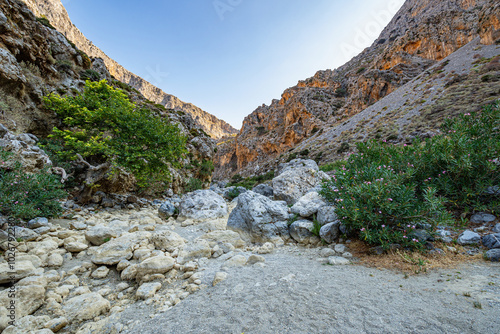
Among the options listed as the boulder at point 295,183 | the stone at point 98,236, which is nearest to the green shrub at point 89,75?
the stone at point 98,236

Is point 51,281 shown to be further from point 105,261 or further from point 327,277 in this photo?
point 327,277

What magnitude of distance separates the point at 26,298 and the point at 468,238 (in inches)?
270

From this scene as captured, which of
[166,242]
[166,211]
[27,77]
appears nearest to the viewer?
[166,242]

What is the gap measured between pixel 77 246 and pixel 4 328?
2227mm

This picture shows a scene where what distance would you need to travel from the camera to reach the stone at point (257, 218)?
5.29 m

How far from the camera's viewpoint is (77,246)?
12.6 ft

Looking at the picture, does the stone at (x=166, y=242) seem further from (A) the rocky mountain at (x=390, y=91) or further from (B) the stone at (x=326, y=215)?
(A) the rocky mountain at (x=390, y=91)

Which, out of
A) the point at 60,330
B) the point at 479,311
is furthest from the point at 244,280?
the point at 479,311

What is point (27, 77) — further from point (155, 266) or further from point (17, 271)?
point (155, 266)

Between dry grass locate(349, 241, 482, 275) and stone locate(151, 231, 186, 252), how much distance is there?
12.7 ft

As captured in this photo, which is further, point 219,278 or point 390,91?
point 390,91

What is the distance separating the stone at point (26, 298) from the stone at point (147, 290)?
3.66 ft

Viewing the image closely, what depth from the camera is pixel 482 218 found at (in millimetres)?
3662

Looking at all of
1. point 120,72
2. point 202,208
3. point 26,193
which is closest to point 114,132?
point 26,193
